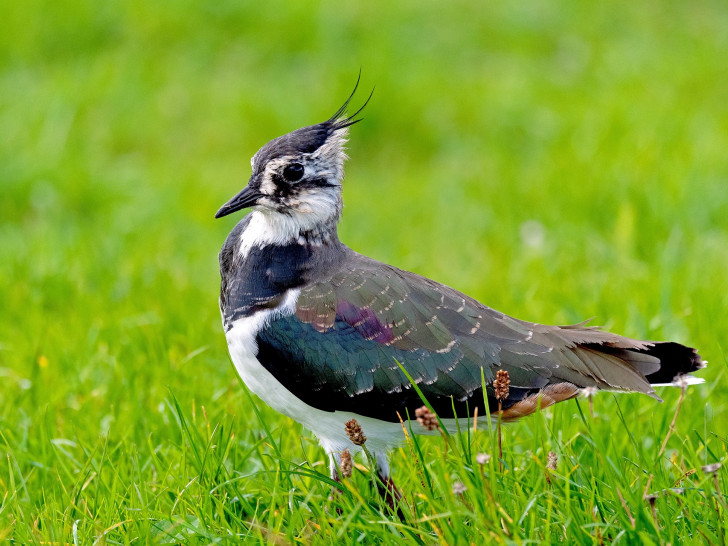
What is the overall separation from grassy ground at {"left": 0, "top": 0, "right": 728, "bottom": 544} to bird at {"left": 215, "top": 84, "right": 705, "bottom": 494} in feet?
0.69

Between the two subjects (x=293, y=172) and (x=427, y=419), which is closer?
(x=427, y=419)

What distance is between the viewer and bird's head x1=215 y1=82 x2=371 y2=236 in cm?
404

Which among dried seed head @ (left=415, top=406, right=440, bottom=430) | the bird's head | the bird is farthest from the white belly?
dried seed head @ (left=415, top=406, right=440, bottom=430)

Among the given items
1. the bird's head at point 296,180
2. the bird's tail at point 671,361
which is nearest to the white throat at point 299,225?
the bird's head at point 296,180

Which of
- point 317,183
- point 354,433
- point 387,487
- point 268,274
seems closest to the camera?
point 354,433

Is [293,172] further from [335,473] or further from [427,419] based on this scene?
[427,419]

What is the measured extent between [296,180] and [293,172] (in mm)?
40

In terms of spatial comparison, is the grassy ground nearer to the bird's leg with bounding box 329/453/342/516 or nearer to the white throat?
the bird's leg with bounding box 329/453/342/516

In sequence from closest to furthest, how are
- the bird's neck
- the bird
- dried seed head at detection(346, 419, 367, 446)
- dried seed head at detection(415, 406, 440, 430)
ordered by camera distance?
dried seed head at detection(415, 406, 440, 430)
dried seed head at detection(346, 419, 367, 446)
the bird
the bird's neck

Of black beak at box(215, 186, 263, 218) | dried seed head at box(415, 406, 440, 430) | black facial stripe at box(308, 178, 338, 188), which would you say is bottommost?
dried seed head at box(415, 406, 440, 430)

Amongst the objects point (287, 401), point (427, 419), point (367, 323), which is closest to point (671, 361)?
point (367, 323)

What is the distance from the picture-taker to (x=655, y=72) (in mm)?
10219

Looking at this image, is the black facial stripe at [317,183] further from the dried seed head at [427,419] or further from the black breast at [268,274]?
the dried seed head at [427,419]

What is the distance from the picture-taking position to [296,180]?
408 centimetres
